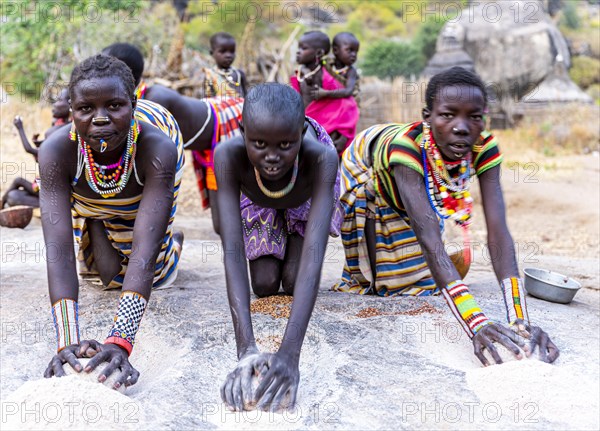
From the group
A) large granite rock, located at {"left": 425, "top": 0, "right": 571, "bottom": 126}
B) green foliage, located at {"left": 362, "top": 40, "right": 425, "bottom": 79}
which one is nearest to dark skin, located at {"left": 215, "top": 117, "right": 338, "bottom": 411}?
large granite rock, located at {"left": 425, "top": 0, "right": 571, "bottom": 126}

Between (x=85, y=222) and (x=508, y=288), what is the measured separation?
1.91 m

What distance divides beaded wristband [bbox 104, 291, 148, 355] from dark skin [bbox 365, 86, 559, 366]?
1102 millimetres

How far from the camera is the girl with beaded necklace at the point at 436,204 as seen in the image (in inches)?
95.1

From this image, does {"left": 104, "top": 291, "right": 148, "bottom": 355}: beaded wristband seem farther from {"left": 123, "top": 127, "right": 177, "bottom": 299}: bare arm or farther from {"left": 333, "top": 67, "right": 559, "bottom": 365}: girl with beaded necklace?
{"left": 333, "top": 67, "right": 559, "bottom": 365}: girl with beaded necklace

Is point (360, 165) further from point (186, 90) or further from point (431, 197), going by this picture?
point (186, 90)

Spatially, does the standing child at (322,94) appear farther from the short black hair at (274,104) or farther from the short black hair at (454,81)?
the short black hair at (274,104)

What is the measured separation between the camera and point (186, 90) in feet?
28.4

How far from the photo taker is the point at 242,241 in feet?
7.55

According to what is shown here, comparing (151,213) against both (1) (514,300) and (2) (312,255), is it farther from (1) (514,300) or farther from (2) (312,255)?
(1) (514,300)

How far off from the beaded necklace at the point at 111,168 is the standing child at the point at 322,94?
10.1 ft

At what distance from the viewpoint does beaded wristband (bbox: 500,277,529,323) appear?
8.16 feet

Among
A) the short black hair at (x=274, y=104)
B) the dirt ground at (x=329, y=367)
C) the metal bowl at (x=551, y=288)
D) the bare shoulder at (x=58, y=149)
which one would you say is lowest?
the metal bowl at (x=551, y=288)

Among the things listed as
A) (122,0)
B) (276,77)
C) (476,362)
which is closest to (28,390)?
(476,362)

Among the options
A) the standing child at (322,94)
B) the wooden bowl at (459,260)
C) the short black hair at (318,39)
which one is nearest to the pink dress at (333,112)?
the standing child at (322,94)
